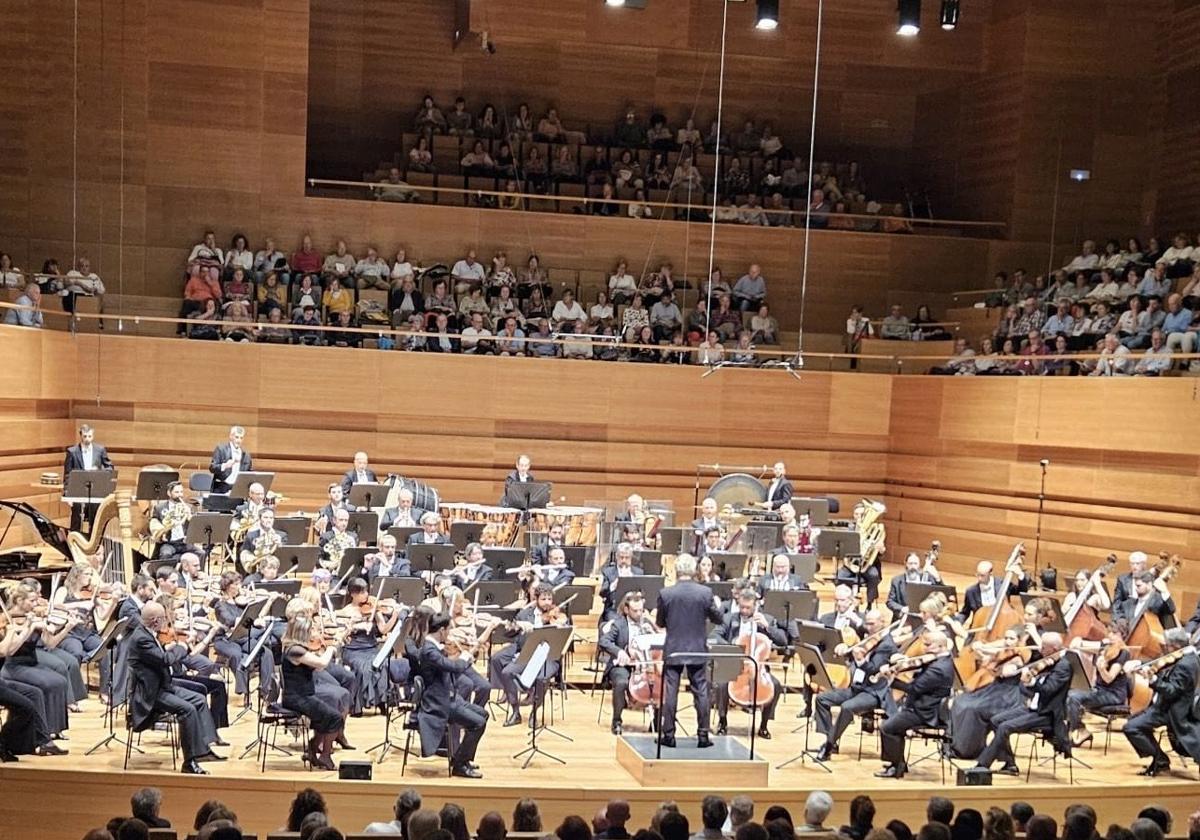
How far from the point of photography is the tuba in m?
13.6

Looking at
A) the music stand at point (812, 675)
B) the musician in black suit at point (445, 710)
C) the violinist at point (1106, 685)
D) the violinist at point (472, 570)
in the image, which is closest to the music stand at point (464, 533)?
the violinist at point (472, 570)

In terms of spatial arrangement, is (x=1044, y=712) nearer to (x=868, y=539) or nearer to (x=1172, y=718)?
(x=1172, y=718)

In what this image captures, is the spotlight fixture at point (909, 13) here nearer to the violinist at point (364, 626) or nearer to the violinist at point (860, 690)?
the violinist at point (860, 690)

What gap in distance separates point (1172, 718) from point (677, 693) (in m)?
3.75

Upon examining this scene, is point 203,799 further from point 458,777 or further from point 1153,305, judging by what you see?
point 1153,305

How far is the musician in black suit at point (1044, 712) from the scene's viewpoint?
928 centimetres

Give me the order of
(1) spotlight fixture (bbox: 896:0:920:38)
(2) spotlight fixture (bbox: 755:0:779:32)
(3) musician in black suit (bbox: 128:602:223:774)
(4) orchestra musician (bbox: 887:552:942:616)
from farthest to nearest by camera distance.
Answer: (1) spotlight fixture (bbox: 896:0:920:38) → (2) spotlight fixture (bbox: 755:0:779:32) → (4) orchestra musician (bbox: 887:552:942:616) → (3) musician in black suit (bbox: 128:602:223:774)

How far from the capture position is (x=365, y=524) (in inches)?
469

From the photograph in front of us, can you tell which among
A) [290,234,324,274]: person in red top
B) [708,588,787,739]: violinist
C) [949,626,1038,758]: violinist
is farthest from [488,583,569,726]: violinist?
[290,234,324,274]: person in red top

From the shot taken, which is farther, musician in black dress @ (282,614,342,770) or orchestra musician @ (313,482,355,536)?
orchestra musician @ (313,482,355,536)

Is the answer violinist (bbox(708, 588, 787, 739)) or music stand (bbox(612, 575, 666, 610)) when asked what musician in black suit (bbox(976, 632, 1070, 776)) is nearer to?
violinist (bbox(708, 588, 787, 739))

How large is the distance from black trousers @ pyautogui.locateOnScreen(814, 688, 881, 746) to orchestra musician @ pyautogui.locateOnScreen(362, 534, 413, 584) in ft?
11.4

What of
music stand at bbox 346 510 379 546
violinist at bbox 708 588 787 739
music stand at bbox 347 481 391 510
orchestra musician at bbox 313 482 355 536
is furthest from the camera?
music stand at bbox 347 481 391 510

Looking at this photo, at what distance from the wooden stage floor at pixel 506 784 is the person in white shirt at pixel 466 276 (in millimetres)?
7781
